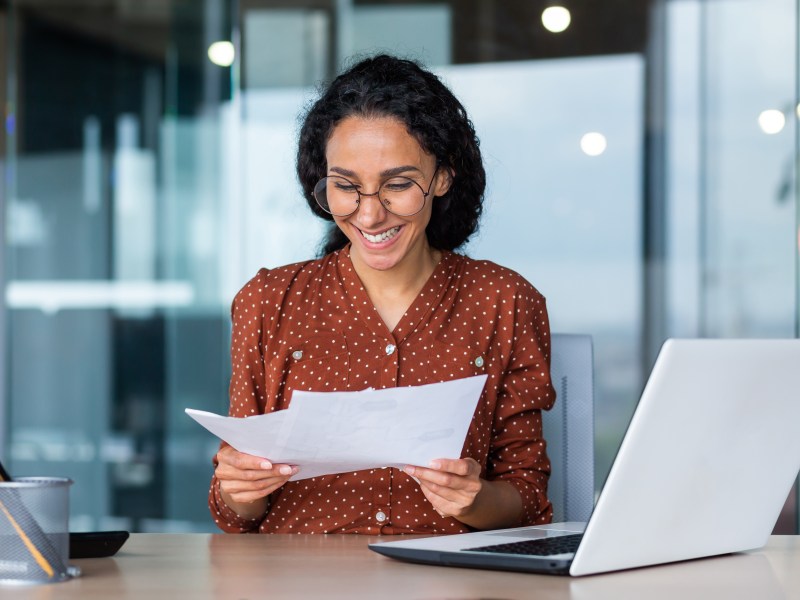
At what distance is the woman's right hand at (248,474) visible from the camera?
1403mm

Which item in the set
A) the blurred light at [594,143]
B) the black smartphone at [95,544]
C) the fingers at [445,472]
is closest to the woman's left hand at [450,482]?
the fingers at [445,472]

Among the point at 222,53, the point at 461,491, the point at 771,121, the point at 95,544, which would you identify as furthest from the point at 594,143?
the point at 95,544

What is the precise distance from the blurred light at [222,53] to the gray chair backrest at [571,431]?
245 cm

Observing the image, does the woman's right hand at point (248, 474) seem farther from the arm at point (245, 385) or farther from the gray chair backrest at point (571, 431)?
the gray chair backrest at point (571, 431)

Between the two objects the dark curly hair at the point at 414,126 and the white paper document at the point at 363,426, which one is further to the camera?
the dark curly hair at the point at 414,126

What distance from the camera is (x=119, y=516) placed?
4145mm

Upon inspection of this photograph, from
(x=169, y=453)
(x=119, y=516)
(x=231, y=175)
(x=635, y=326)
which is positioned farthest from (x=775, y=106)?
(x=119, y=516)

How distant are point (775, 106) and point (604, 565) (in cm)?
276

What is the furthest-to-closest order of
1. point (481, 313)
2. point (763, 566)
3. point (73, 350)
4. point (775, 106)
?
point (73, 350)
point (775, 106)
point (481, 313)
point (763, 566)

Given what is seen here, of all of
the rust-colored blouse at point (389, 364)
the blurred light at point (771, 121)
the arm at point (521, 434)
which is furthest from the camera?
the blurred light at point (771, 121)

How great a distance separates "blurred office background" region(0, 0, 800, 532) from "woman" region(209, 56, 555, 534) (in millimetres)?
1734

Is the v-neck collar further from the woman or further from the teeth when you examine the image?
the teeth

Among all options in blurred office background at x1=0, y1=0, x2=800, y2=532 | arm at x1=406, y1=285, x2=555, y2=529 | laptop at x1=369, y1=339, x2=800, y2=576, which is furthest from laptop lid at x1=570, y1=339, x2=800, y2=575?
blurred office background at x1=0, y1=0, x2=800, y2=532

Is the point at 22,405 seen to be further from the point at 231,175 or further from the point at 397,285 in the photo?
the point at 397,285
